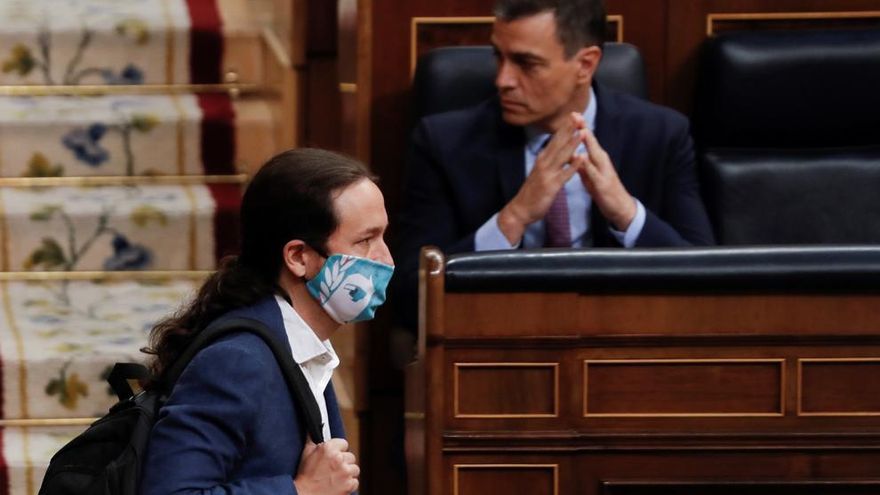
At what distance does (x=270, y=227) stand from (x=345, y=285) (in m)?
0.08

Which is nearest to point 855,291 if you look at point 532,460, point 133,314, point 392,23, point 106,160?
point 532,460

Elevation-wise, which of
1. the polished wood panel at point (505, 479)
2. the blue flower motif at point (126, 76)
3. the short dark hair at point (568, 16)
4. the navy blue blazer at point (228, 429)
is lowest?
the polished wood panel at point (505, 479)

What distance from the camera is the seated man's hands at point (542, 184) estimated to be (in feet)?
7.75

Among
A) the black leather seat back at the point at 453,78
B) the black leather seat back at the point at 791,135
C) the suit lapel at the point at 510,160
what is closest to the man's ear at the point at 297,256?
the suit lapel at the point at 510,160

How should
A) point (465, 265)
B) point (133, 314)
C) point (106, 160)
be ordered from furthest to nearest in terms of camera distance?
point (106, 160) < point (133, 314) < point (465, 265)

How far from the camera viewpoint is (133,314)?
297 cm

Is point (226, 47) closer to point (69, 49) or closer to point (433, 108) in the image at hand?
point (69, 49)

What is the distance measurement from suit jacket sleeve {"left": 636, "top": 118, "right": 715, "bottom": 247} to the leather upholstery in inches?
19.8

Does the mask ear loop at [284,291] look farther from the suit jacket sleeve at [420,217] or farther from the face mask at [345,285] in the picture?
the suit jacket sleeve at [420,217]

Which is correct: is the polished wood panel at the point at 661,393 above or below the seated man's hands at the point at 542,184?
below

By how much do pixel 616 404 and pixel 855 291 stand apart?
294mm

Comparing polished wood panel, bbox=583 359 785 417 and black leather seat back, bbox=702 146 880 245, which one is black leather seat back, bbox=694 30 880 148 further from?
polished wood panel, bbox=583 359 785 417

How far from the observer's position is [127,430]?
53.8 inches

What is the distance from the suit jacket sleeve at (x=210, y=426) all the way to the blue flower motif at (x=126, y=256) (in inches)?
69.8
